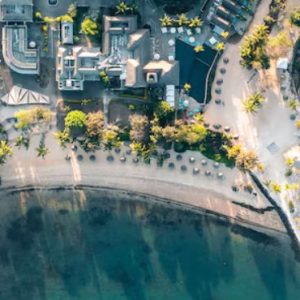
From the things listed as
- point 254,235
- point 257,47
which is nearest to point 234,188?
point 254,235

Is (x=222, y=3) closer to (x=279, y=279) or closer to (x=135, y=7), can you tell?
(x=135, y=7)

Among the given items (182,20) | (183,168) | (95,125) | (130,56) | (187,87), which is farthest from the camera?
Result: (183,168)

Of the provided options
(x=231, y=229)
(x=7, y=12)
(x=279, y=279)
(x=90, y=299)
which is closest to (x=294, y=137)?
(x=231, y=229)

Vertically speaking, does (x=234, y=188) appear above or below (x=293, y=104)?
below

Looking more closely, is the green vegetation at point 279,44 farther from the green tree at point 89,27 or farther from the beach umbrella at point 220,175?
the green tree at point 89,27

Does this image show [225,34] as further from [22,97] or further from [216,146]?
[22,97]

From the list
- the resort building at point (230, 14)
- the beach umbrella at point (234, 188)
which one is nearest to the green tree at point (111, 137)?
the beach umbrella at point (234, 188)
